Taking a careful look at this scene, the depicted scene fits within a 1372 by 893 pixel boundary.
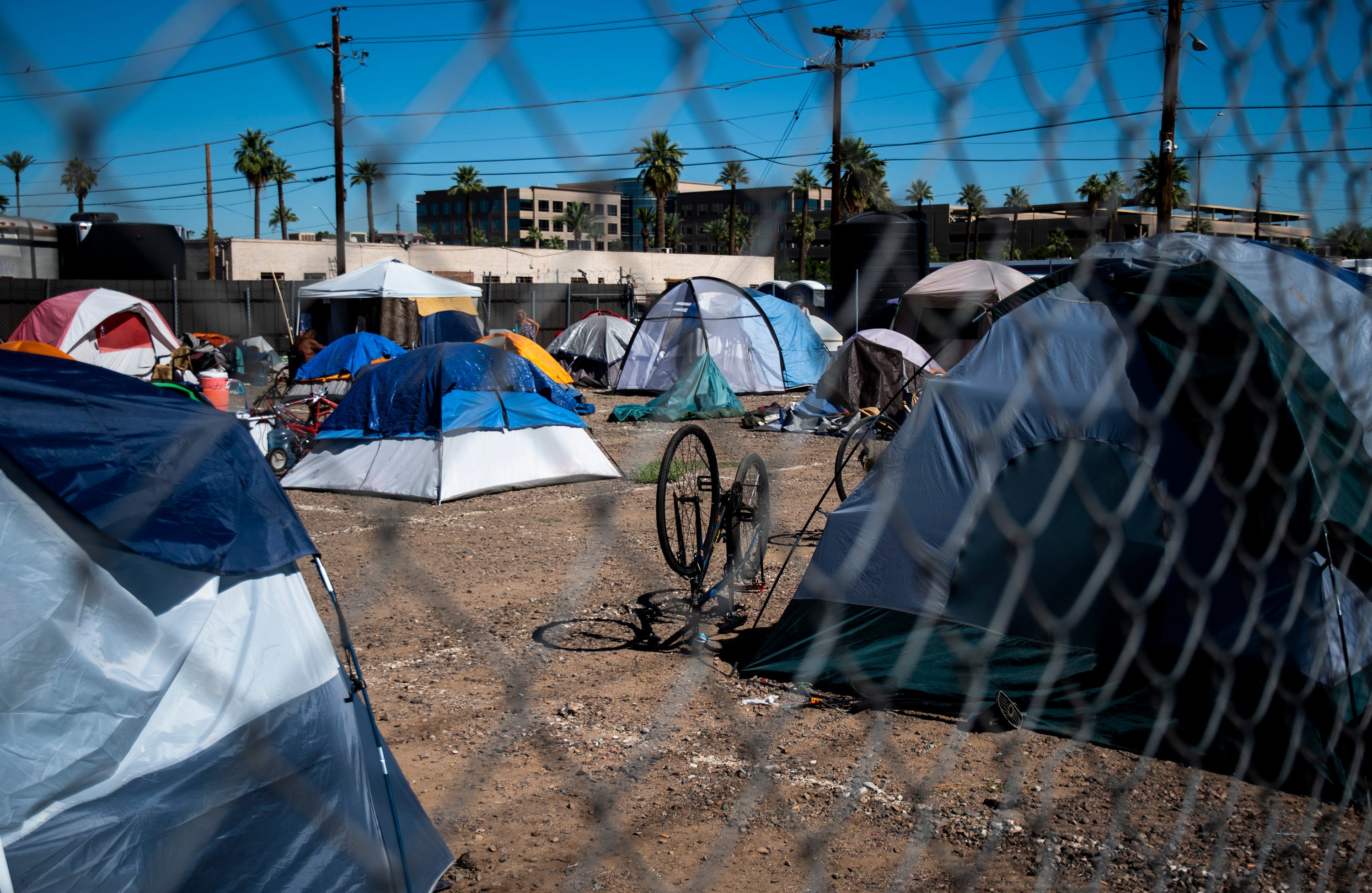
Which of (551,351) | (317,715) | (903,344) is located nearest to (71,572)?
(317,715)

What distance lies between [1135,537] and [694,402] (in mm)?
10467

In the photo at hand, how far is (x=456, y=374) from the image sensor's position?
923 cm

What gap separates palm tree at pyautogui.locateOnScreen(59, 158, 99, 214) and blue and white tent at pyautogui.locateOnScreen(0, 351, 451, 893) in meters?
1.62

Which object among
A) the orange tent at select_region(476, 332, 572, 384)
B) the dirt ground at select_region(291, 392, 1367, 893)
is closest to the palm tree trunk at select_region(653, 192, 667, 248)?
the dirt ground at select_region(291, 392, 1367, 893)

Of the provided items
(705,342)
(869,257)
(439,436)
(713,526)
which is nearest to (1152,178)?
(869,257)

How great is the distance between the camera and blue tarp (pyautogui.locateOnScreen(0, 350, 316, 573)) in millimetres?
2561

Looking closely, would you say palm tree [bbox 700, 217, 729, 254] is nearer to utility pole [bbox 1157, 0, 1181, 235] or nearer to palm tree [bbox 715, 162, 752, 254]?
palm tree [bbox 715, 162, 752, 254]

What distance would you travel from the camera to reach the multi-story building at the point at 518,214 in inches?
34.2

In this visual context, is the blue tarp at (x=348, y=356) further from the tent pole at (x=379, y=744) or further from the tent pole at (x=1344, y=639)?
the tent pole at (x=1344, y=639)

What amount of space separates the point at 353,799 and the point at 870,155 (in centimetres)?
273

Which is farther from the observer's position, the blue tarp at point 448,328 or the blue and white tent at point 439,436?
the blue tarp at point 448,328

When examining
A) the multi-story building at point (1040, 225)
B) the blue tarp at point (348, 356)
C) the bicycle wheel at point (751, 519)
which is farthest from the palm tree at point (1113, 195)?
the blue tarp at point (348, 356)

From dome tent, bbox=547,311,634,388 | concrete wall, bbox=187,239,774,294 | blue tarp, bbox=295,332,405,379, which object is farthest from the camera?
dome tent, bbox=547,311,634,388

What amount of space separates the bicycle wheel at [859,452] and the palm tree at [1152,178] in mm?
3896
